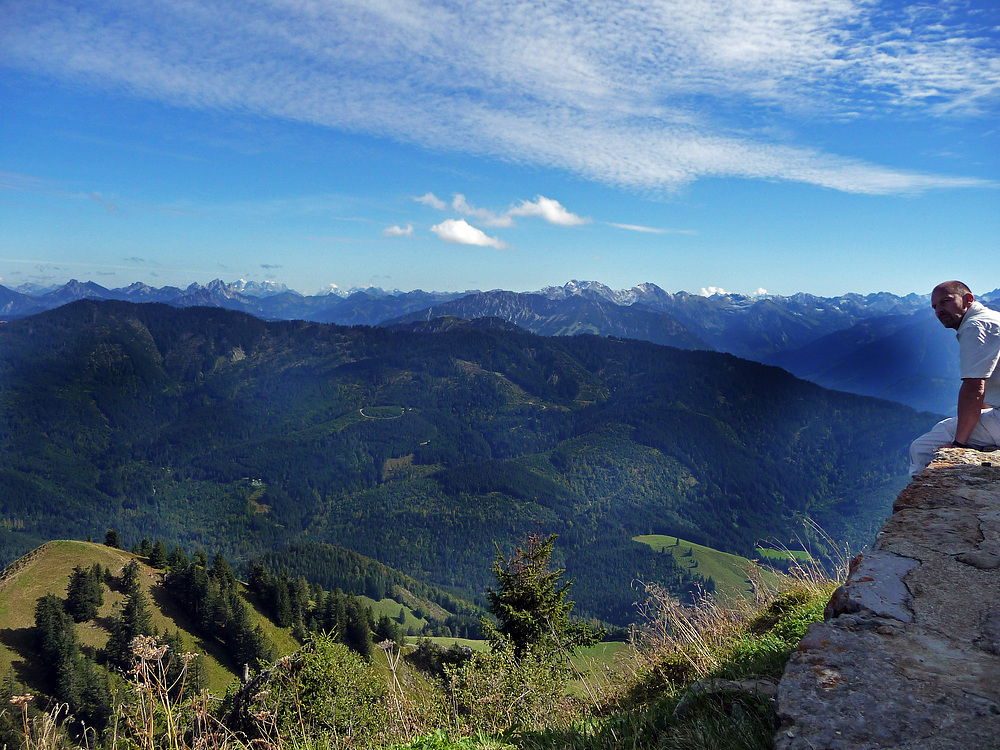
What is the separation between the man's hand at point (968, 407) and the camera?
220 inches

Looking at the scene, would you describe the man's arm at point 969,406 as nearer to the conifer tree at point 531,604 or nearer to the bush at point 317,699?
the bush at point 317,699

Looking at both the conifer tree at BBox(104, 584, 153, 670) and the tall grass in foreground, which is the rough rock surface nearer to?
the tall grass in foreground

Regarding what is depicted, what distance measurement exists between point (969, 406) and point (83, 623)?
324ft

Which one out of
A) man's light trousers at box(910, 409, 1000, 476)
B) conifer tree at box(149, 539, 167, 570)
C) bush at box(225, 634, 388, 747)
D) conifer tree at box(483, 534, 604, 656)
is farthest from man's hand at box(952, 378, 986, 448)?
conifer tree at box(149, 539, 167, 570)

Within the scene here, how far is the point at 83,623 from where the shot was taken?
7244cm

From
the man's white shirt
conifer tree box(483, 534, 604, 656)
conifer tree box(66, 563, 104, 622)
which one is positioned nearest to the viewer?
the man's white shirt

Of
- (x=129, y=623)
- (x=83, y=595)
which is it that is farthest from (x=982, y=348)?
(x=83, y=595)

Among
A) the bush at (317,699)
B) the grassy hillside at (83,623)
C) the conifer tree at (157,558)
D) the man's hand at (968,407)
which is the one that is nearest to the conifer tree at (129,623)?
the grassy hillside at (83,623)

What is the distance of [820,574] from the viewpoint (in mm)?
7277

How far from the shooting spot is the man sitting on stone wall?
559 centimetres

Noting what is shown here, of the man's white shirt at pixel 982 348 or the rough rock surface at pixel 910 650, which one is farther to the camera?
the man's white shirt at pixel 982 348

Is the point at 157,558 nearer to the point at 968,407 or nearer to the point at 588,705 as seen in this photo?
the point at 588,705

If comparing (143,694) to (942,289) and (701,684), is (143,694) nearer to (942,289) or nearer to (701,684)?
(701,684)

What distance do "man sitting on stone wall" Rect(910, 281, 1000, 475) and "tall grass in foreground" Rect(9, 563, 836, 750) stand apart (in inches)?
87.8
